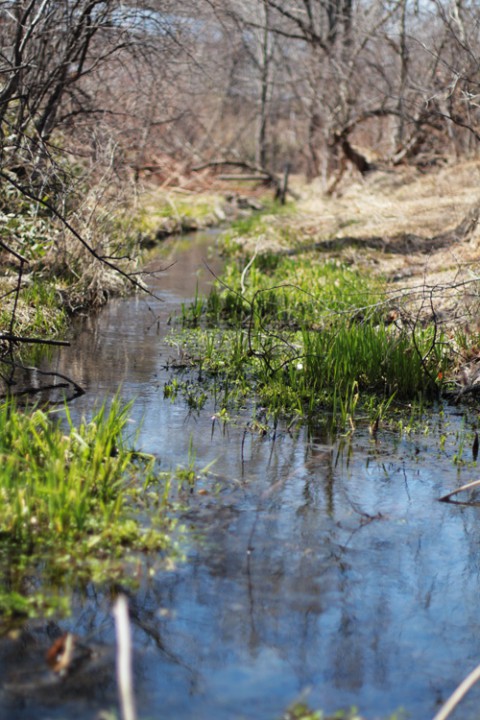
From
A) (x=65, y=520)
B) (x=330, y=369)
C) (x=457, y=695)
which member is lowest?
(x=65, y=520)

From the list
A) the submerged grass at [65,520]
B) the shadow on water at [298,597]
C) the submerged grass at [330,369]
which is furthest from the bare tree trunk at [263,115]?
the submerged grass at [65,520]

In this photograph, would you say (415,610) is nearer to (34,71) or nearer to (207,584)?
(207,584)

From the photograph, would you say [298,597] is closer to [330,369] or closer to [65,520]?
[65,520]

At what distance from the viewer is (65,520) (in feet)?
14.5

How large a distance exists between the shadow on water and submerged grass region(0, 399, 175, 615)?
0.19 meters

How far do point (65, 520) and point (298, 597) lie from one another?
121 centimetres

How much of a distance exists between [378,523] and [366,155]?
23.7 m

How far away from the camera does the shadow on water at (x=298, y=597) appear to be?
3.38 metres

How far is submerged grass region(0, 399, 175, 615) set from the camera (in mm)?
4125

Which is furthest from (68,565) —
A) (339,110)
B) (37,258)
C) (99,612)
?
(339,110)

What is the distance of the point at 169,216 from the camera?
2202 cm

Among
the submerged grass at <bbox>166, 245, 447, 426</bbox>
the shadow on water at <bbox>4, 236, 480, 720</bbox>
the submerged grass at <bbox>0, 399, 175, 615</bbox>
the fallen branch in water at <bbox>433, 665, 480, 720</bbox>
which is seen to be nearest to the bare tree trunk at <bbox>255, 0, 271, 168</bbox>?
the submerged grass at <bbox>166, 245, 447, 426</bbox>

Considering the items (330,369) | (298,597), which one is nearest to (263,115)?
(330,369)

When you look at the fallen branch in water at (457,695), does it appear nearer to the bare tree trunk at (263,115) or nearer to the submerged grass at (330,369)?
the submerged grass at (330,369)
